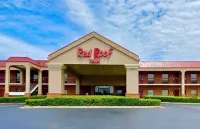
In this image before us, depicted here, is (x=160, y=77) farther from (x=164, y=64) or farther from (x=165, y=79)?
(x=164, y=64)

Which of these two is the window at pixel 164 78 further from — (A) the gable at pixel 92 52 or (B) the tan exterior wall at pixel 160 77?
(A) the gable at pixel 92 52

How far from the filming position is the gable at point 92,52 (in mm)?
30844

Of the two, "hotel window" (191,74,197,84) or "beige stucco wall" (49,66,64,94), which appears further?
"hotel window" (191,74,197,84)

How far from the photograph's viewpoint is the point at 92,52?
31031 millimetres

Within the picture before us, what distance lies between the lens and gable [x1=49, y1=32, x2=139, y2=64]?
30844 mm

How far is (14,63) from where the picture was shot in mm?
39688

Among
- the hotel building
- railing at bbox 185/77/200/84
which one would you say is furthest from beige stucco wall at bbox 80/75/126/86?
railing at bbox 185/77/200/84

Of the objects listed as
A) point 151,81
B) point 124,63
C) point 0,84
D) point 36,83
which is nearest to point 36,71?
point 36,83

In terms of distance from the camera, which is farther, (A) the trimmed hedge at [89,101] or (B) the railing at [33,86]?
(B) the railing at [33,86]

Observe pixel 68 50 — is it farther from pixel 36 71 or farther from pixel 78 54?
pixel 36 71

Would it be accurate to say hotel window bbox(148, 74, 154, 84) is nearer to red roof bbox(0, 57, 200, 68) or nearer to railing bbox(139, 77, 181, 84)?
railing bbox(139, 77, 181, 84)

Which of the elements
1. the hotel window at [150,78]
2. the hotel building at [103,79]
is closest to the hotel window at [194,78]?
the hotel building at [103,79]

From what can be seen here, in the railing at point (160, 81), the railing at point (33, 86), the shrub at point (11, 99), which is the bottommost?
the shrub at point (11, 99)

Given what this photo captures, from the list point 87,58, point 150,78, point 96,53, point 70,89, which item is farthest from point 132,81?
point 70,89
